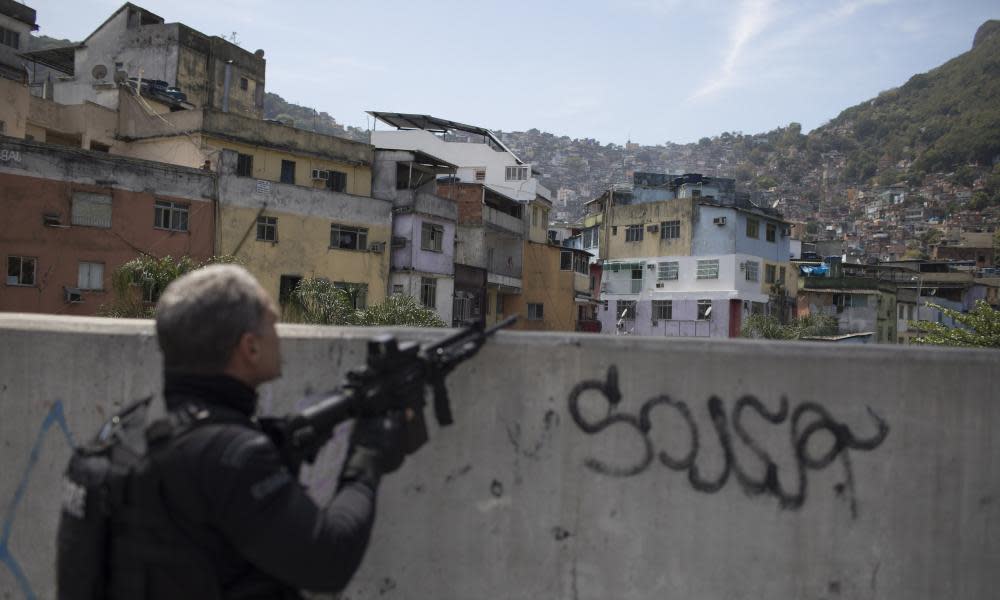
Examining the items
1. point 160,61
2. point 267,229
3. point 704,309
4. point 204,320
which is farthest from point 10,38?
point 204,320

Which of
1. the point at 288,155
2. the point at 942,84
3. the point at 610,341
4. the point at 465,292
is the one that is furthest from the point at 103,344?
the point at 942,84

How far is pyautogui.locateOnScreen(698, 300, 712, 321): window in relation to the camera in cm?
5197

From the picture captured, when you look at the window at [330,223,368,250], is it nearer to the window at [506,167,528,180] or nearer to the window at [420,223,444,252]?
the window at [420,223,444,252]

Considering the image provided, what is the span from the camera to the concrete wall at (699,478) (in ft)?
9.58

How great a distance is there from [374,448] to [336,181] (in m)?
37.4

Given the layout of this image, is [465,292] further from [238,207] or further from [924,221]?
[924,221]

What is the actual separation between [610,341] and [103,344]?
235cm

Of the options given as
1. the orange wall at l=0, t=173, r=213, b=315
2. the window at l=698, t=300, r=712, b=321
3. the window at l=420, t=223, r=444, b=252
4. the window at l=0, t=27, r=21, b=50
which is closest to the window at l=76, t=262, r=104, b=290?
the orange wall at l=0, t=173, r=213, b=315

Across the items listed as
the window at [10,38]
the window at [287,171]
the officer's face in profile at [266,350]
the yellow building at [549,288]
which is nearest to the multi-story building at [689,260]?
the yellow building at [549,288]

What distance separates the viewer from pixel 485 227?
4391 cm

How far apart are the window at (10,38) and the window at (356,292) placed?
24.8 meters

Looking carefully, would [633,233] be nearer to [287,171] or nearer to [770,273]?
[770,273]

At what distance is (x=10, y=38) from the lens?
137 ft

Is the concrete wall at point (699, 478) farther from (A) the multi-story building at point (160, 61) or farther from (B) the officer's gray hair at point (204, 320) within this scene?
(A) the multi-story building at point (160, 61)
